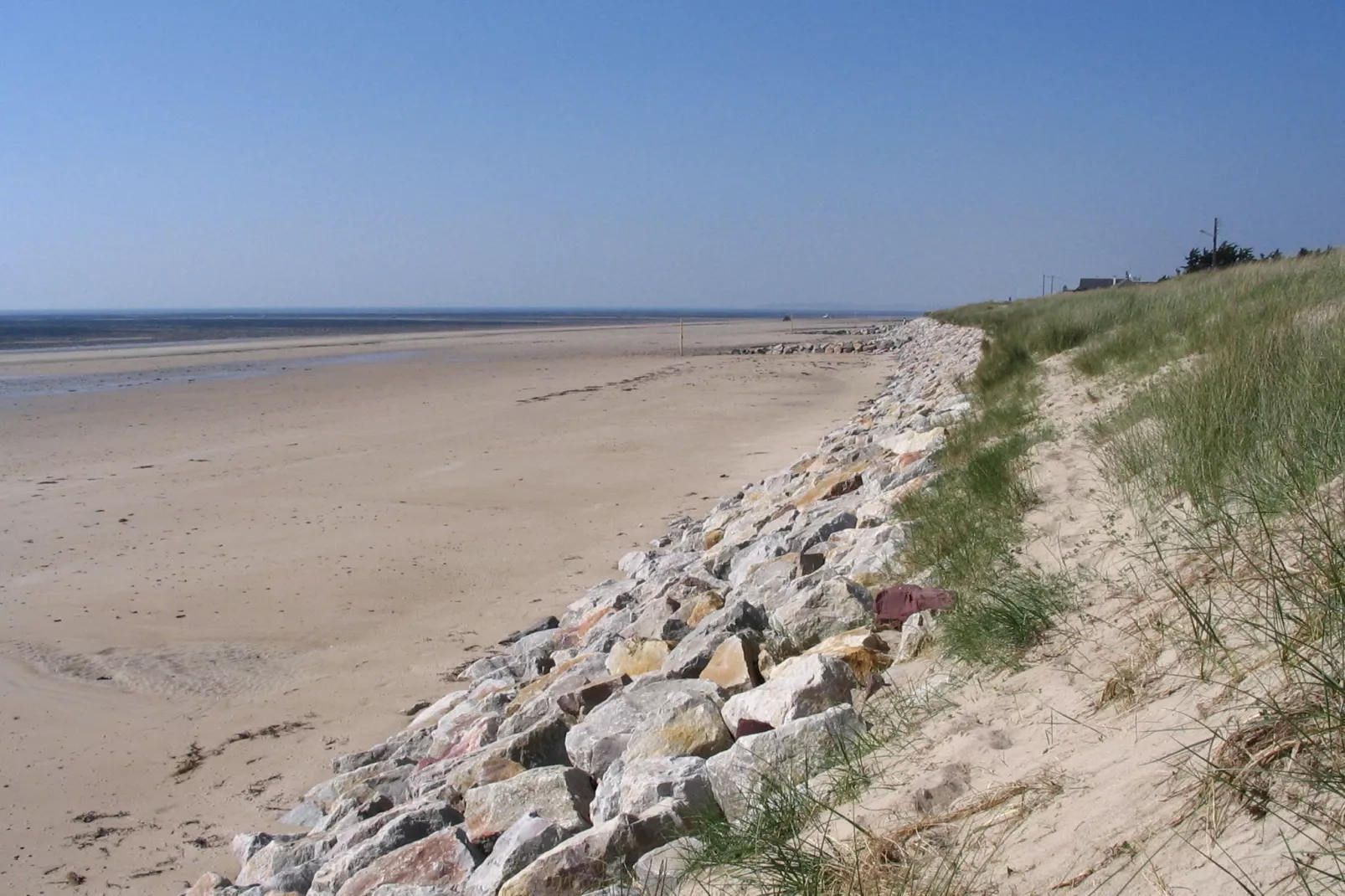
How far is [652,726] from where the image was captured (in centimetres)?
357

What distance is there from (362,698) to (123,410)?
17270mm

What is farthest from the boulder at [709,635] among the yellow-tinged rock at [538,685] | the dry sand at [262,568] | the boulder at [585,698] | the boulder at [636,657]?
the dry sand at [262,568]

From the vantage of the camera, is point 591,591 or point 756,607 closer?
point 756,607

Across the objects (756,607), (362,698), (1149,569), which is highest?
(1149,569)

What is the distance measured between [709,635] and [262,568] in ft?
17.9

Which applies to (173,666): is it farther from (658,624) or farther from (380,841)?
(380,841)

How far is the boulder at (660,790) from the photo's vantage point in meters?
2.94

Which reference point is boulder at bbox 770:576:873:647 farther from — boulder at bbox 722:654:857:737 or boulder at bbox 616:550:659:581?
boulder at bbox 616:550:659:581

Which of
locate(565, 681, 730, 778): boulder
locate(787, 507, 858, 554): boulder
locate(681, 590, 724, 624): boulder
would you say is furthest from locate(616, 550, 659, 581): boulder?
locate(565, 681, 730, 778): boulder

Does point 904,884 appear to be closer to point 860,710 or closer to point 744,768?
point 744,768

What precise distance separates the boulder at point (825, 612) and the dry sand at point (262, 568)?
2.50 m

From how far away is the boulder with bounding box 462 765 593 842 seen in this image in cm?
340

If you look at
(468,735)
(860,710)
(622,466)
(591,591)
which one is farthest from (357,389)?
(860,710)

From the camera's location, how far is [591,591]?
7352 mm
